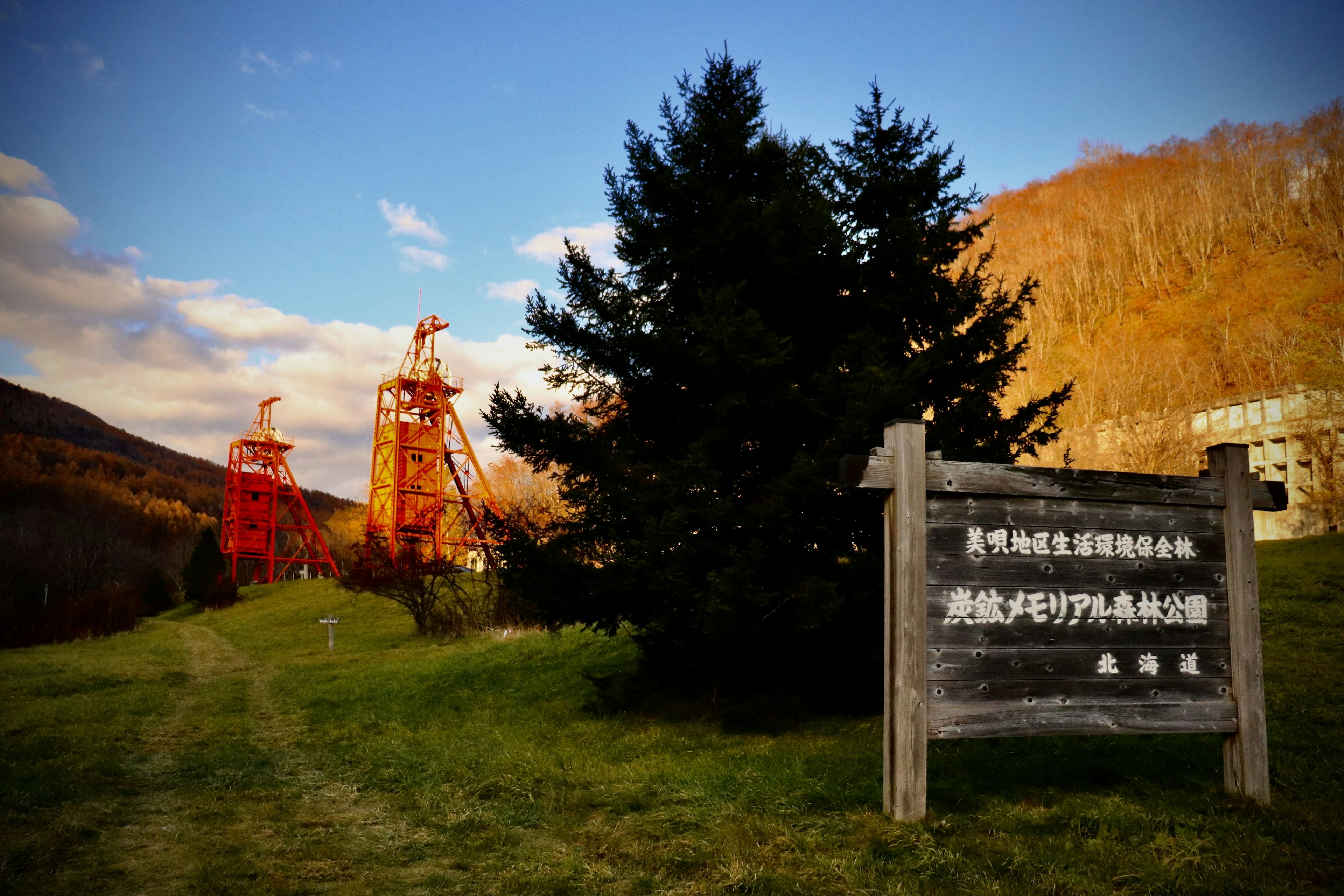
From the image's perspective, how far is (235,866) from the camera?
4543 mm

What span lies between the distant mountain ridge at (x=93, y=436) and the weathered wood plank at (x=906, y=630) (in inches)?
3866

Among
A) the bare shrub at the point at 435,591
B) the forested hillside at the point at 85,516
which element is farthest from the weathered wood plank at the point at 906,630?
the forested hillside at the point at 85,516

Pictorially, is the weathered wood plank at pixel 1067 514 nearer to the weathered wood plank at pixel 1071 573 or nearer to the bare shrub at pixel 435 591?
the weathered wood plank at pixel 1071 573

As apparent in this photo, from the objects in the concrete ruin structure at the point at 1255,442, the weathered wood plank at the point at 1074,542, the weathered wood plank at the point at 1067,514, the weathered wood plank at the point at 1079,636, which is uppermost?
the concrete ruin structure at the point at 1255,442

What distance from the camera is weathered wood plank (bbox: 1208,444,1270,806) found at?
5.33 m

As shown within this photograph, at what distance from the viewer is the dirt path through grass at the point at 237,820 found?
14.6 ft

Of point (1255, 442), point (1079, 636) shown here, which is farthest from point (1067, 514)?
point (1255, 442)

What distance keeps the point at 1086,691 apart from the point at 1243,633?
1.37 meters

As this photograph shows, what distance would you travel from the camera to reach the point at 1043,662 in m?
5.14

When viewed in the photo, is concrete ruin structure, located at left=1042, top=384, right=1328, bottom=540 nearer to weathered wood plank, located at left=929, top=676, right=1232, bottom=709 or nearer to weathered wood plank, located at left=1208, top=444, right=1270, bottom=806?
weathered wood plank, located at left=1208, top=444, right=1270, bottom=806

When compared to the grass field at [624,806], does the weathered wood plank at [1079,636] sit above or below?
above

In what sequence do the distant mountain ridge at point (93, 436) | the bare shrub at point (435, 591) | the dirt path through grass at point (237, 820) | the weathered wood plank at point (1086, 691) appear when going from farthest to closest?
the distant mountain ridge at point (93, 436) → the bare shrub at point (435, 591) → the weathered wood plank at point (1086, 691) → the dirt path through grass at point (237, 820)

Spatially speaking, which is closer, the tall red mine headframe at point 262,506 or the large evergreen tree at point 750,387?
the large evergreen tree at point 750,387

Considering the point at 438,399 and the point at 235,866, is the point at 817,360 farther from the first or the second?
the point at 438,399
